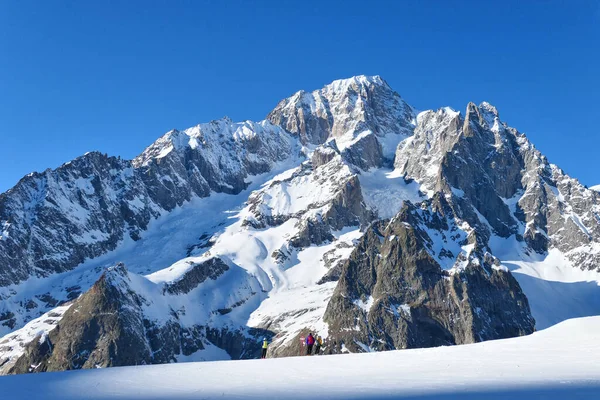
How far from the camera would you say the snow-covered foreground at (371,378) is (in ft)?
68.4

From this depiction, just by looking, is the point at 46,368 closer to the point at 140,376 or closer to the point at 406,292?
the point at 406,292

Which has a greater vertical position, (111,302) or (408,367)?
(111,302)

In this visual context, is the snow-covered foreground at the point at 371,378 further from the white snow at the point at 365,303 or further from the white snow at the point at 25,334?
the white snow at the point at 25,334

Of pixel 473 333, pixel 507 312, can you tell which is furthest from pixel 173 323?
pixel 507 312

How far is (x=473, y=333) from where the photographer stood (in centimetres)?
16238


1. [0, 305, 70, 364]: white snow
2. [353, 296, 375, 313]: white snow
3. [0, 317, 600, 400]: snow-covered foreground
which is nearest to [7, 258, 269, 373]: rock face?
[0, 305, 70, 364]: white snow

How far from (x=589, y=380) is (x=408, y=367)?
7.50m

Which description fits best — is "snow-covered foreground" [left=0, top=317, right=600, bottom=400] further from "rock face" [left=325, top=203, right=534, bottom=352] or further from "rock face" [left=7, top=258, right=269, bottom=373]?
"rock face" [left=7, top=258, right=269, bottom=373]

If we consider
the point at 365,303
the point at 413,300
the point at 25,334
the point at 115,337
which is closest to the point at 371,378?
the point at 115,337

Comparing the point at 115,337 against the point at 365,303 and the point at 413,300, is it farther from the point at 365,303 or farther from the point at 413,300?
the point at 413,300

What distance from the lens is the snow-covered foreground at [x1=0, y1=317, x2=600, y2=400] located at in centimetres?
2086

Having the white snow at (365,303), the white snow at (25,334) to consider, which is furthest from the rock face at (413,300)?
the white snow at (25,334)

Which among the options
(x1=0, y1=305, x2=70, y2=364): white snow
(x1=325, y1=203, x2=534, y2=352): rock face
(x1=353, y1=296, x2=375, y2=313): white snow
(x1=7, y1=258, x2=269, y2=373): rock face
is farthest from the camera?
(x1=0, y1=305, x2=70, y2=364): white snow

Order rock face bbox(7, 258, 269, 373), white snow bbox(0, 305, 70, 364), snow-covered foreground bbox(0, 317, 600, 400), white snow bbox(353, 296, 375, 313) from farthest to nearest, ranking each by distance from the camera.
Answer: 1. white snow bbox(0, 305, 70, 364)
2. white snow bbox(353, 296, 375, 313)
3. rock face bbox(7, 258, 269, 373)
4. snow-covered foreground bbox(0, 317, 600, 400)
